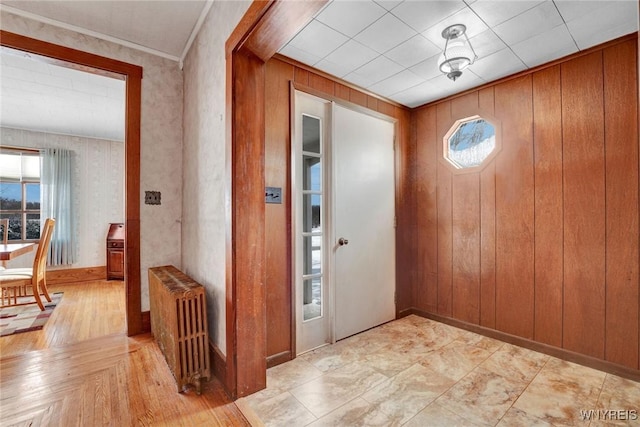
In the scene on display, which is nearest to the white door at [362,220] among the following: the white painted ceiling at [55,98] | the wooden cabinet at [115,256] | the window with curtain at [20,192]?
the white painted ceiling at [55,98]

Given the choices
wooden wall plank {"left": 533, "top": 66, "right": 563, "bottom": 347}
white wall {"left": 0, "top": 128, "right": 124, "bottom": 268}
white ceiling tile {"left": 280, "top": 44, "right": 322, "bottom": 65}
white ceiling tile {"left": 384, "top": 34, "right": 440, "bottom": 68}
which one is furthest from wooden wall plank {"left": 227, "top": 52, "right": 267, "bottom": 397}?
white wall {"left": 0, "top": 128, "right": 124, "bottom": 268}

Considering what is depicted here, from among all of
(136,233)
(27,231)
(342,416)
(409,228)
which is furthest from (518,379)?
(27,231)

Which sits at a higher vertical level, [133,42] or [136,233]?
[133,42]

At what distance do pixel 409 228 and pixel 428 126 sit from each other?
3.98ft

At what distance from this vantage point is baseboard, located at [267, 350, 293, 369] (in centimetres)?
226

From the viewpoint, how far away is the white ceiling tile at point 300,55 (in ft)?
7.50

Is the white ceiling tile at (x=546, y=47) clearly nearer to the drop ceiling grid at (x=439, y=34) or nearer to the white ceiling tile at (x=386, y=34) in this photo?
the drop ceiling grid at (x=439, y=34)

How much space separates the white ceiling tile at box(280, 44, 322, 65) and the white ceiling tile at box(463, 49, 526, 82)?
1369mm

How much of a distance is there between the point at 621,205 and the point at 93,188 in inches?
283

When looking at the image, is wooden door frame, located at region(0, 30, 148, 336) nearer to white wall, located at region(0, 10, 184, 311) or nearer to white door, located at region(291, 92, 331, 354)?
white wall, located at region(0, 10, 184, 311)

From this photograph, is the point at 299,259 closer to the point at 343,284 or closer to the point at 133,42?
the point at 343,284

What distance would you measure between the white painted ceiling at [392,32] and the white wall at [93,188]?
221cm

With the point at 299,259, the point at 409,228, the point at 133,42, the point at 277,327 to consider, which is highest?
the point at 133,42

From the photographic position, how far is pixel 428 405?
1814 millimetres
